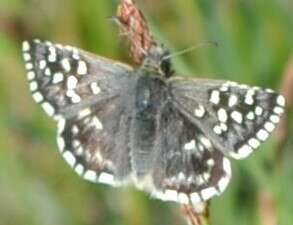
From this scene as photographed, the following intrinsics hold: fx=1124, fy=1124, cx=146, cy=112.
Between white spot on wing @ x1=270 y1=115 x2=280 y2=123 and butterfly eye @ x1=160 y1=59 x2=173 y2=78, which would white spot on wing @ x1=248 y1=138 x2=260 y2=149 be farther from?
butterfly eye @ x1=160 y1=59 x2=173 y2=78

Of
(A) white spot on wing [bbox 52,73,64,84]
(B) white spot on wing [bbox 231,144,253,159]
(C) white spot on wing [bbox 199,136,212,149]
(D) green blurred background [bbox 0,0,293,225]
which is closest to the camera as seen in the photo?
(B) white spot on wing [bbox 231,144,253,159]

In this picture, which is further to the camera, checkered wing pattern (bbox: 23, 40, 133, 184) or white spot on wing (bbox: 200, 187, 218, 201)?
checkered wing pattern (bbox: 23, 40, 133, 184)

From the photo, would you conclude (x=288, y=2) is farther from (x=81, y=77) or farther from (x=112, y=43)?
(x=81, y=77)

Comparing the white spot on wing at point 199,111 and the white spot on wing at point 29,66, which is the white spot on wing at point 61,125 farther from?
the white spot on wing at point 199,111

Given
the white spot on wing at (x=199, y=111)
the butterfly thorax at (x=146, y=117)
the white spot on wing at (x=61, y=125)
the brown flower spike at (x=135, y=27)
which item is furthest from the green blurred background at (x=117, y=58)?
the brown flower spike at (x=135, y=27)

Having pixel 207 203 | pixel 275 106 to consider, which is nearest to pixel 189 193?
pixel 207 203

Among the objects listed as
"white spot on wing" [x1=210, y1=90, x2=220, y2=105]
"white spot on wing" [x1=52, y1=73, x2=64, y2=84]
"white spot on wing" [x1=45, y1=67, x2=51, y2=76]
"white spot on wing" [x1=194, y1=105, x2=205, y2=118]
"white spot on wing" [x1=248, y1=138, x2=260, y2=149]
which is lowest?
"white spot on wing" [x1=248, y1=138, x2=260, y2=149]

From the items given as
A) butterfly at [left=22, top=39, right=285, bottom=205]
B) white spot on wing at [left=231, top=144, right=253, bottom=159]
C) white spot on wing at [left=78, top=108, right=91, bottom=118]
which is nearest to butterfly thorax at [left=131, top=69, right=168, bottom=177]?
butterfly at [left=22, top=39, right=285, bottom=205]

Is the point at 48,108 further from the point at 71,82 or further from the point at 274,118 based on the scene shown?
the point at 274,118
